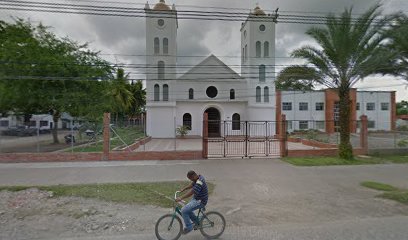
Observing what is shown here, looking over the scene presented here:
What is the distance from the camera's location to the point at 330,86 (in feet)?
48.1

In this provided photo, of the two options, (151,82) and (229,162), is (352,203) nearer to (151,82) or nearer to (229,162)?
(229,162)

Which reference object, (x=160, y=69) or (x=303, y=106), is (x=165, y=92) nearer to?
(x=160, y=69)

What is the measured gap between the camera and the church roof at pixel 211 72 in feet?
107

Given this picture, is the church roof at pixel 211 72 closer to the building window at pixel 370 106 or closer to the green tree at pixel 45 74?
the green tree at pixel 45 74

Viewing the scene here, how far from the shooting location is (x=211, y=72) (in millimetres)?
32656

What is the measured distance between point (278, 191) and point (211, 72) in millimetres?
25850

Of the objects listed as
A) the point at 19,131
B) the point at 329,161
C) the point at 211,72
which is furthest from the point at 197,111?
the point at 329,161

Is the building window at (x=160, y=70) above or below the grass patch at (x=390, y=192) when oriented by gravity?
above

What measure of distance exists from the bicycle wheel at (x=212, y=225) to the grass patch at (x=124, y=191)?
204 cm

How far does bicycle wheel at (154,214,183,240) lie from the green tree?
608 inches

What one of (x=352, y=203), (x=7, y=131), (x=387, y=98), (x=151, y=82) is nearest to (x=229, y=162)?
(x=352, y=203)

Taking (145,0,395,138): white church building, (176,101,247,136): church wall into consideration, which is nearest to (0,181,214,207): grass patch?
(145,0,395,138): white church building

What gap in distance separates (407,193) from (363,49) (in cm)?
870

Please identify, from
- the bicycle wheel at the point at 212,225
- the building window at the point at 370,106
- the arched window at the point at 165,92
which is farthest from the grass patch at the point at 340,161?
the building window at the point at 370,106
